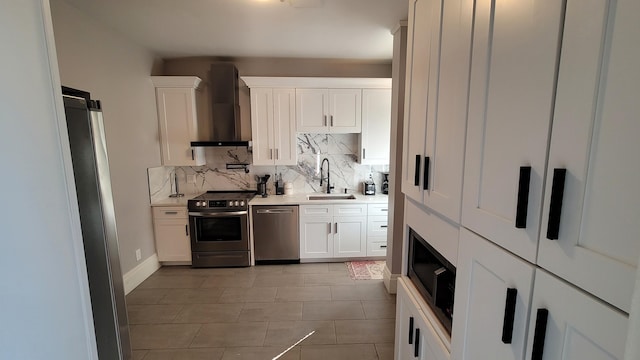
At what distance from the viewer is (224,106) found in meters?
3.75

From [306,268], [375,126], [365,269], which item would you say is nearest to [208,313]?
[306,268]

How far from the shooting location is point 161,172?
3.74m

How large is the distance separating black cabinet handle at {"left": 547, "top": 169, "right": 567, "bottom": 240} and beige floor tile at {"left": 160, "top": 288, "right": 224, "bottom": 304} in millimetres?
3056

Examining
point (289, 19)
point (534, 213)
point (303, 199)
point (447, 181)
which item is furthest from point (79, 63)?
point (534, 213)

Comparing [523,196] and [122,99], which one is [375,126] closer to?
[122,99]

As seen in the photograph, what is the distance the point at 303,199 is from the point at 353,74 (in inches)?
78.2

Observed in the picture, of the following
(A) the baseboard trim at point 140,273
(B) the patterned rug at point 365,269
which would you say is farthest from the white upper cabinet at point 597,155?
(A) the baseboard trim at point 140,273

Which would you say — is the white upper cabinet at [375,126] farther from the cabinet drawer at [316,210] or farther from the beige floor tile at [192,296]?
the beige floor tile at [192,296]

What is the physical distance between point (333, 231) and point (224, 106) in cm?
231

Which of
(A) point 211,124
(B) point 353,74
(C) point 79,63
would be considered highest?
(B) point 353,74

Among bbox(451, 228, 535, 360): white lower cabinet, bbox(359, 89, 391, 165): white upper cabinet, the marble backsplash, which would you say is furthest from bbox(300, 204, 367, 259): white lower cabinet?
bbox(451, 228, 535, 360): white lower cabinet

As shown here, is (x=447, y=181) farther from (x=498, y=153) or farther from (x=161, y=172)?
(x=161, y=172)

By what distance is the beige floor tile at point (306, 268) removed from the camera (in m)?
3.51

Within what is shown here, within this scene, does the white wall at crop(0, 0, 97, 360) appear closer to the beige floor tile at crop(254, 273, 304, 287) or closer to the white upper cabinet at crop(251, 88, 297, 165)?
the beige floor tile at crop(254, 273, 304, 287)
